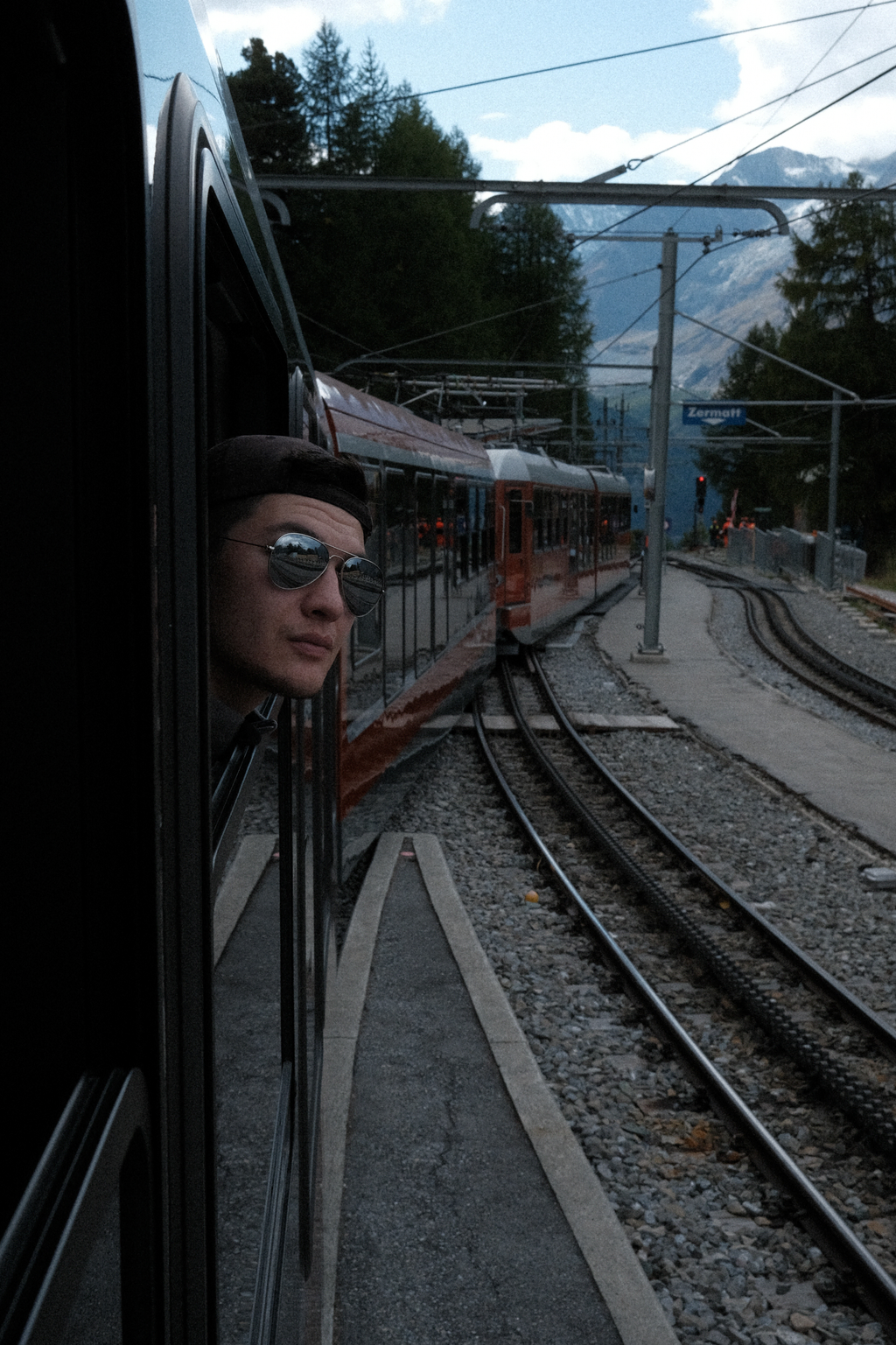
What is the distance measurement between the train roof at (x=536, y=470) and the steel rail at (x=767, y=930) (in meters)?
5.93

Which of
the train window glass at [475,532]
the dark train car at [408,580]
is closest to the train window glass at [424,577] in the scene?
the dark train car at [408,580]

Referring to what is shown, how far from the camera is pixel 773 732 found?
14625mm

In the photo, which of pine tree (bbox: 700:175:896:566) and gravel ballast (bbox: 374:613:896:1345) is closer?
gravel ballast (bbox: 374:613:896:1345)

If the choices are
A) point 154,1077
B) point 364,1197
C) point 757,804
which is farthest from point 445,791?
point 154,1077

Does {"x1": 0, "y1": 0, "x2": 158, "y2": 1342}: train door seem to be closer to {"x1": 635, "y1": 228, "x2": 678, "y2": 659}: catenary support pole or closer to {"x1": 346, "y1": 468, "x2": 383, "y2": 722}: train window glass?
{"x1": 346, "y1": 468, "x2": 383, "y2": 722}: train window glass

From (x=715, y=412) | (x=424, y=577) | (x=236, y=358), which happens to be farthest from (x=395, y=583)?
(x=715, y=412)

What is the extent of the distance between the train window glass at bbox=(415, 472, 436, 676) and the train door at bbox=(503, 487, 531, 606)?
23.2 ft

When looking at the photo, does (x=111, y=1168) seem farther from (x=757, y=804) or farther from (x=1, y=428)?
(x=757, y=804)

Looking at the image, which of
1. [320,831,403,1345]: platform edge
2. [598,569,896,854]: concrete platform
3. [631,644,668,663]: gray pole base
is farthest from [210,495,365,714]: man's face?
[631,644,668,663]: gray pole base

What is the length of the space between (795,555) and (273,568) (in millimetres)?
42407

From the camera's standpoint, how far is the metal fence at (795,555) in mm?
37312

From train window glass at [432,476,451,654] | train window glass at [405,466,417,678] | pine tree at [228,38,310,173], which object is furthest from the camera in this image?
pine tree at [228,38,310,173]

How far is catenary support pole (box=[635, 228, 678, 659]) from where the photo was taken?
1914cm

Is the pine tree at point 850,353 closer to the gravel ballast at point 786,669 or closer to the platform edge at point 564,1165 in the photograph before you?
the gravel ballast at point 786,669
